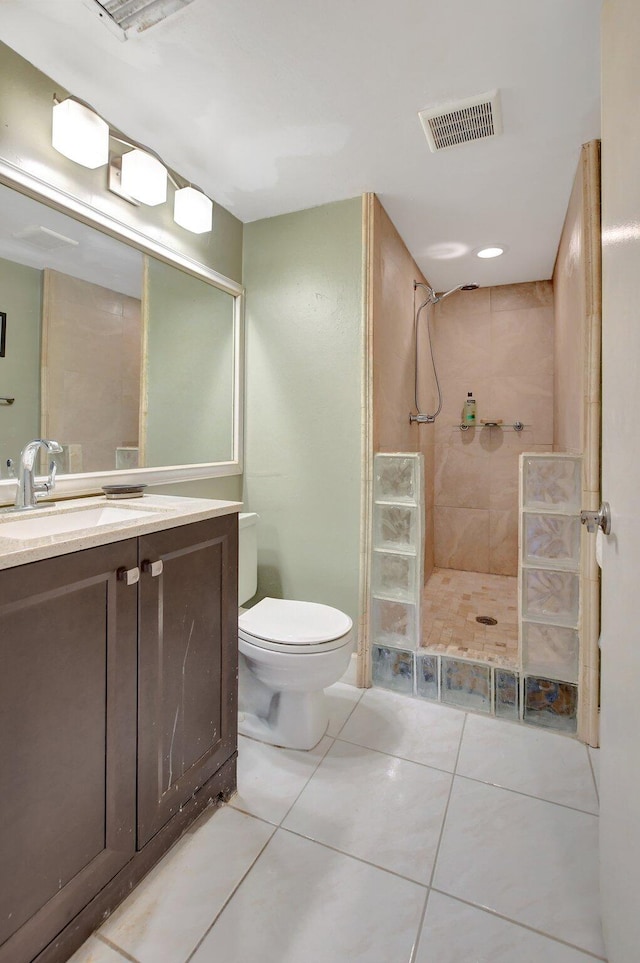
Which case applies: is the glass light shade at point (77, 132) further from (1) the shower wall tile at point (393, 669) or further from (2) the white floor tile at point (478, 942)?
(2) the white floor tile at point (478, 942)

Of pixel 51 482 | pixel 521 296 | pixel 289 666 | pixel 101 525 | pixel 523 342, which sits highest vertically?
pixel 521 296

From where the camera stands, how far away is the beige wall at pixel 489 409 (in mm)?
3230

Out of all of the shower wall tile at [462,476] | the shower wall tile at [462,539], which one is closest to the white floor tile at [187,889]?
the shower wall tile at [462,539]

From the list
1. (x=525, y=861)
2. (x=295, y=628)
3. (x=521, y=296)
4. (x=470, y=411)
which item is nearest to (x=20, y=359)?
(x=295, y=628)

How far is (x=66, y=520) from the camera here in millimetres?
1354

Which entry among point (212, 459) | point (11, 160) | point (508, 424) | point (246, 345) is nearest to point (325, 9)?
point (11, 160)

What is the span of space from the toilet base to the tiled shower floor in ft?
2.10

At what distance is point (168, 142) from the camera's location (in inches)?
67.6

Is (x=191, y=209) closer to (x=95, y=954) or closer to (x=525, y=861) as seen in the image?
(x=95, y=954)

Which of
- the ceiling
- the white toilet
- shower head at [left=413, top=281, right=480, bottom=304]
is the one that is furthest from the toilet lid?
shower head at [left=413, top=281, right=480, bottom=304]

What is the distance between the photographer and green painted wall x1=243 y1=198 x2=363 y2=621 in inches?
83.0

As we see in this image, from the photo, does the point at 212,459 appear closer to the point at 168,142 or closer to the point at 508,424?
the point at 168,142

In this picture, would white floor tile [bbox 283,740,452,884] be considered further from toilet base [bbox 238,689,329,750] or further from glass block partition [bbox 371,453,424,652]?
glass block partition [bbox 371,453,424,652]

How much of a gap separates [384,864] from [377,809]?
191mm
